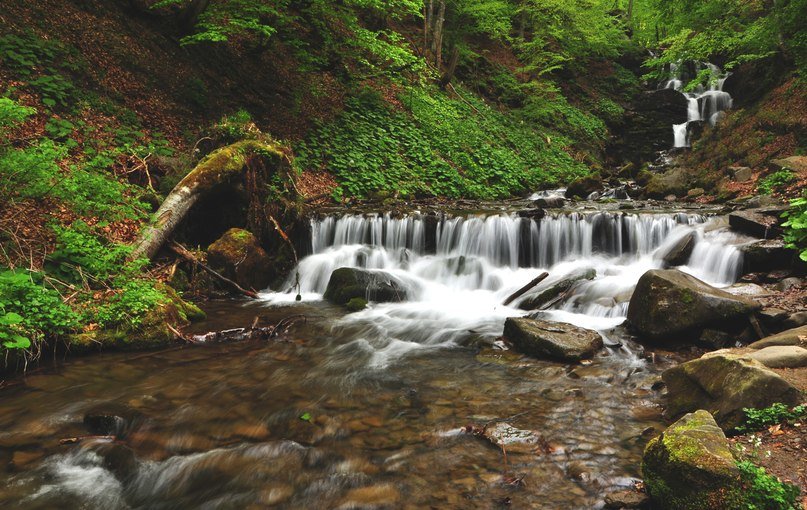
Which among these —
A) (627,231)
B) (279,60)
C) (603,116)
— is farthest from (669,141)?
(279,60)

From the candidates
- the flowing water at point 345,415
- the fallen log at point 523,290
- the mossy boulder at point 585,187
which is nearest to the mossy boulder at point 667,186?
the mossy boulder at point 585,187

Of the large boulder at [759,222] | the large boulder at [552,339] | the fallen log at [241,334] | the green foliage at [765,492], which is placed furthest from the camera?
the large boulder at [759,222]

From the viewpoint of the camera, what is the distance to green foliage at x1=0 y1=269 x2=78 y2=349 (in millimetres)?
4359

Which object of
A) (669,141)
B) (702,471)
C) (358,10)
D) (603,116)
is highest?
(358,10)

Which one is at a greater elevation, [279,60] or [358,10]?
[358,10]

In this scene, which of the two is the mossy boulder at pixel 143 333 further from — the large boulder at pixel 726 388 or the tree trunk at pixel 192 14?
the tree trunk at pixel 192 14

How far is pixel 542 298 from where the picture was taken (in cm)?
790

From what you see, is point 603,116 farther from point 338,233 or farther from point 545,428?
point 545,428

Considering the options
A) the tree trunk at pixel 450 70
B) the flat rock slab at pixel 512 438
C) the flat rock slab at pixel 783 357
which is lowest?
the flat rock slab at pixel 512 438

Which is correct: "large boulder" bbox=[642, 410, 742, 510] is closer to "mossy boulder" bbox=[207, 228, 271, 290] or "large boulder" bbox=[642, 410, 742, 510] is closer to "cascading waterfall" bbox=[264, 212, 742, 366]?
"cascading waterfall" bbox=[264, 212, 742, 366]

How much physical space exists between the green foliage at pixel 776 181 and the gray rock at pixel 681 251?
12.5 ft

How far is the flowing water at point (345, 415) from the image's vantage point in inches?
126

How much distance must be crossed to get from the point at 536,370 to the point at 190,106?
34.1 feet

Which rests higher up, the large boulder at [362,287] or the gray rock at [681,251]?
the gray rock at [681,251]
